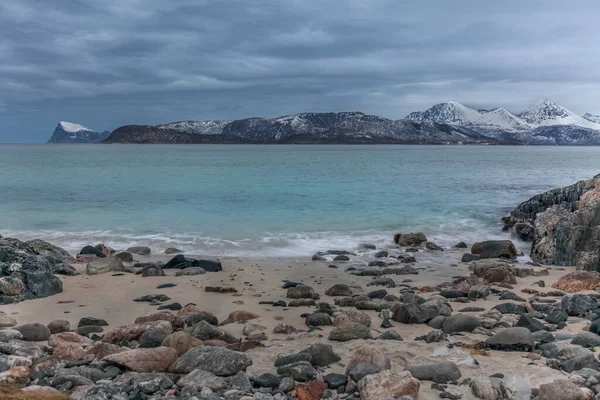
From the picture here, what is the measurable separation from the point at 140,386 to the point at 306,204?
21830 millimetres

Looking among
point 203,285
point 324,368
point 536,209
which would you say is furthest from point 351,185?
point 324,368

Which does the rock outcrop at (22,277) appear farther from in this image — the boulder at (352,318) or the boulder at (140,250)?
the boulder at (352,318)

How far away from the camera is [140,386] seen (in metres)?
5.08

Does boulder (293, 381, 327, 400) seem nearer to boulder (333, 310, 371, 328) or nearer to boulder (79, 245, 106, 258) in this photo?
boulder (333, 310, 371, 328)

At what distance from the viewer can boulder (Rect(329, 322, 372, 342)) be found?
22.1 ft

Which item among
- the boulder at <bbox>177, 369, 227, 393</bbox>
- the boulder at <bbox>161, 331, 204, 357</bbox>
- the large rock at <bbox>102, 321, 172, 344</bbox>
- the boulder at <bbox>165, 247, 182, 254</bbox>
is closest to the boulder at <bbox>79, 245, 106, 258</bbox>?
the boulder at <bbox>165, 247, 182, 254</bbox>

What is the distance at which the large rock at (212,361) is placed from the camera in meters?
5.53

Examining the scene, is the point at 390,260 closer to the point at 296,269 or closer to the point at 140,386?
the point at 296,269

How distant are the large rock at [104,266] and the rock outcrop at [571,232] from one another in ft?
34.6

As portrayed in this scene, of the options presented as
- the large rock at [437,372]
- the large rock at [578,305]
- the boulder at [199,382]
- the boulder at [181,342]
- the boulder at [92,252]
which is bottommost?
the boulder at [92,252]

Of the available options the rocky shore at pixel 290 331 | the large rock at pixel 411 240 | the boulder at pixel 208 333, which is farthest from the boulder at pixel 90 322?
the large rock at pixel 411 240

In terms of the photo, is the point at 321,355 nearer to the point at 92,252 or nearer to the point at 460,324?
the point at 460,324

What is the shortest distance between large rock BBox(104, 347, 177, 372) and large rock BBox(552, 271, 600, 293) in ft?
24.9

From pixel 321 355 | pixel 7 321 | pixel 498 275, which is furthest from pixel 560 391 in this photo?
pixel 7 321
